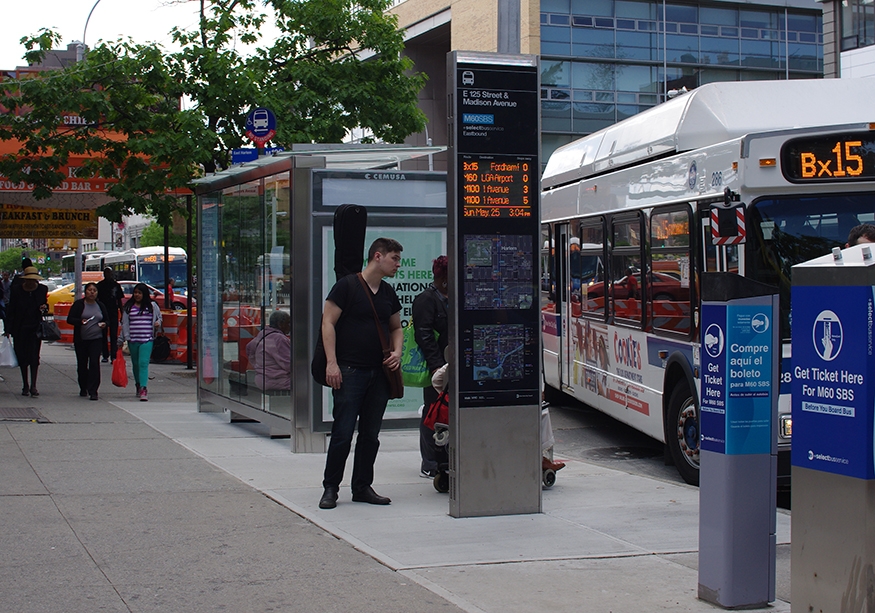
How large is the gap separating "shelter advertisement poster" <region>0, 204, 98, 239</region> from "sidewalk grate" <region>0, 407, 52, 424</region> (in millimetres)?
12178

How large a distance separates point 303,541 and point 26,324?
33.9ft

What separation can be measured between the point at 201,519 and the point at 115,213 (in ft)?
39.4

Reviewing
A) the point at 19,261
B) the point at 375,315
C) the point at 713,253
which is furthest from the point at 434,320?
the point at 19,261

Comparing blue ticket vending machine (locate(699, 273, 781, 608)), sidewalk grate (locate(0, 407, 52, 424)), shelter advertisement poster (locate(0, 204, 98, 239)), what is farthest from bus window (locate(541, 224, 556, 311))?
shelter advertisement poster (locate(0, 204, 98, 239))

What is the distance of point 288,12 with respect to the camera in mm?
19797

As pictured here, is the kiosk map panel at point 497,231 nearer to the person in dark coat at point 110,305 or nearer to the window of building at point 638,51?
the person in dark coat at point 110,305

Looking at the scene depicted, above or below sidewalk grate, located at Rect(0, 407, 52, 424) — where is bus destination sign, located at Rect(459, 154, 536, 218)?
above

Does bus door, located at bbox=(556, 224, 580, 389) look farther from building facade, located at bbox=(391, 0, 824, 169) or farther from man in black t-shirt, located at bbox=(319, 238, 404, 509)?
building facade, located at bbox=(391, 0, 824, 169)

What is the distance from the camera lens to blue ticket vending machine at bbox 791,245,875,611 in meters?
4.46

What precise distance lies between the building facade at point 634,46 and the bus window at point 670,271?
23.4m

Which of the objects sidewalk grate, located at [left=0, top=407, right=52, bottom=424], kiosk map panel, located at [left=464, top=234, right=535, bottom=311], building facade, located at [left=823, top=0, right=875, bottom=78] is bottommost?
sidewalk grate, located at [left=0, top=407, right=52, bottom=424]

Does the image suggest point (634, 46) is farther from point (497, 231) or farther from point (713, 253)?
point (497, 231)

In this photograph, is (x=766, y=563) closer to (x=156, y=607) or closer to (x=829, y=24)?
(x=156, y=607)

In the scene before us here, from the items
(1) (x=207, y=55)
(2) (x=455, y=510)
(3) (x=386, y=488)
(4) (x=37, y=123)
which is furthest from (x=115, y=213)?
(2) (x=455, y=510)
